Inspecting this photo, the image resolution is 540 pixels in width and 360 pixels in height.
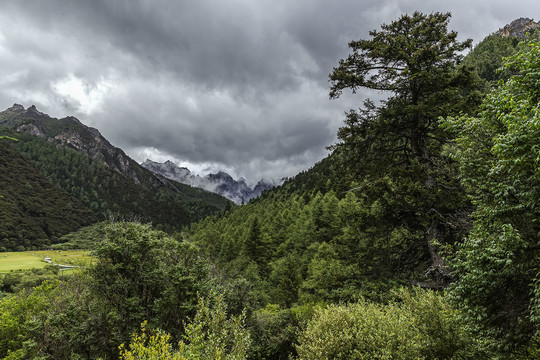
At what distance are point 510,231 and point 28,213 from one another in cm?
22955

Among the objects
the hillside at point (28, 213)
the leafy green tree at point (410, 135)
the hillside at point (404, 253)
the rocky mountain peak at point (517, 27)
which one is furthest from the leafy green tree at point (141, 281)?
the rocky mountain peak at point (517, 27)

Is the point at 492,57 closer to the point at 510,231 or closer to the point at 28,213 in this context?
the point at 510,231

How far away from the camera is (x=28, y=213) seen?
164 m

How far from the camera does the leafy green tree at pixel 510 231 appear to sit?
6066mm

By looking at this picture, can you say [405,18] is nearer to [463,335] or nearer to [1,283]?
[463,335]

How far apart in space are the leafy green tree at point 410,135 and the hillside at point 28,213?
7008 inches

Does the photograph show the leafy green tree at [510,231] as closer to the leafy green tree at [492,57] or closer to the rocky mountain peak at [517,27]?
the leafy green tree at [492,57]

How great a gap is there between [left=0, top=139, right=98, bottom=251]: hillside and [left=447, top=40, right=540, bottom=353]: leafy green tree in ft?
596

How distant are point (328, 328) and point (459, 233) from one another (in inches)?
277

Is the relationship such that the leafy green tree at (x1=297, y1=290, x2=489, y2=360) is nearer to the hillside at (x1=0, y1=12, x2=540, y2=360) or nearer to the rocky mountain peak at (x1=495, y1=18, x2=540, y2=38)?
the hillside at (x1=0, y1=12, x2=540, y2=360)

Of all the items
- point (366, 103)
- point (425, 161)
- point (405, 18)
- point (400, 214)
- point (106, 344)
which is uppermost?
point (405, 18)

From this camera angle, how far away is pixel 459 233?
10367 mm

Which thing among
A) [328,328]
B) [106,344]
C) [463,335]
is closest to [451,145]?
[463,335]

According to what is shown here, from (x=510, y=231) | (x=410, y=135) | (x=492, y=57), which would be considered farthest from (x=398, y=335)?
(x=492, y=57)
